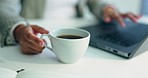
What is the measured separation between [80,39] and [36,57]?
6.1 inches

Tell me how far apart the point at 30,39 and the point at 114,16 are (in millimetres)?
489

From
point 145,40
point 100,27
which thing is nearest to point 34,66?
point 145,40

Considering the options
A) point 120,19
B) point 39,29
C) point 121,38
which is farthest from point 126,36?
point 39,29

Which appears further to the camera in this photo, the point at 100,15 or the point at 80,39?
the point at 100,15

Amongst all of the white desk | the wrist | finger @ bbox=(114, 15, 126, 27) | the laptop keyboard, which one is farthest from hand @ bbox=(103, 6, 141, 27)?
the wrist

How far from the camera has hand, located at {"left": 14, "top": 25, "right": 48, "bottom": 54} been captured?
626 millimetres

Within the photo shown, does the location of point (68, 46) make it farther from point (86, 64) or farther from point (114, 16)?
point (114, 16)

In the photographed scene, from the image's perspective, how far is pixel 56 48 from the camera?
1.91 ft

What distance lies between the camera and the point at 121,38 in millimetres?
763

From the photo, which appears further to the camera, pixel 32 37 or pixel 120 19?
pixel 120 19

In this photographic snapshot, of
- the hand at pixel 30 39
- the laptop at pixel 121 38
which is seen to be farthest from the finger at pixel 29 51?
the laptop at pixel 121 38

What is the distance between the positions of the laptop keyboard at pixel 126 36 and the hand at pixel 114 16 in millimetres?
105

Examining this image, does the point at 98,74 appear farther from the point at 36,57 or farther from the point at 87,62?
the point at 36,57

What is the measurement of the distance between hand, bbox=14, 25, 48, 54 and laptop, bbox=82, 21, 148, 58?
18 centimetres
